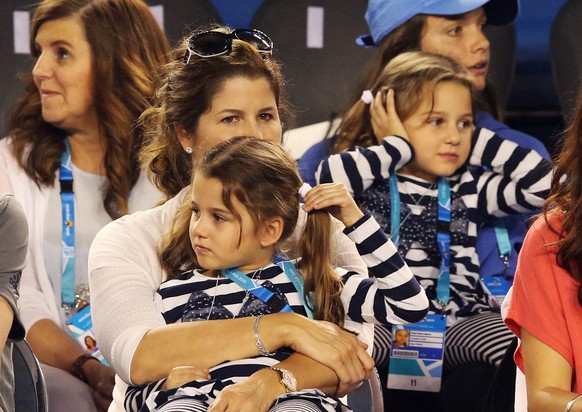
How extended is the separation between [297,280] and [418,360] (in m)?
0.71

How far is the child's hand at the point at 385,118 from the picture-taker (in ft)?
11.3

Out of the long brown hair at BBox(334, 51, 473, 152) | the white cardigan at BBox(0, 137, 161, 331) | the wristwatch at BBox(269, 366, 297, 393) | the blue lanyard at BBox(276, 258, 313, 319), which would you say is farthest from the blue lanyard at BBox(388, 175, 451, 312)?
the wristwatch at BBox(269, 366, 297, 393)

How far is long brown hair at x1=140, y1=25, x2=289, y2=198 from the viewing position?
2.88 metres

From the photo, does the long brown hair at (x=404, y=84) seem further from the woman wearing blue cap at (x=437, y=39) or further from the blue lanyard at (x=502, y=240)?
the blue lanyard at (x=502, y=240)

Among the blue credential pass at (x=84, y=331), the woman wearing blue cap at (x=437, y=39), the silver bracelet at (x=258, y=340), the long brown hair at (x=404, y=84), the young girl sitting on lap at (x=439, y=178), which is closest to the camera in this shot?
the silver bracelet at (x=258, y=340)

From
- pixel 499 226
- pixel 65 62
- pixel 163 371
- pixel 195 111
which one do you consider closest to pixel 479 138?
pixel 499 226

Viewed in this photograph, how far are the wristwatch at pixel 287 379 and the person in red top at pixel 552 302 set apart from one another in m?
0.46

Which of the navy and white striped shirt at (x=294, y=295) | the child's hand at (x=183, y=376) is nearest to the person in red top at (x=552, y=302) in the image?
the navy and white striped shirt at (x=294, y=295)

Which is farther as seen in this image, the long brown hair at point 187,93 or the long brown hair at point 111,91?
the long brown hair at point 111,91

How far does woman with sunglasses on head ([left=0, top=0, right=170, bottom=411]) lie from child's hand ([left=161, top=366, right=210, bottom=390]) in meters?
0.88

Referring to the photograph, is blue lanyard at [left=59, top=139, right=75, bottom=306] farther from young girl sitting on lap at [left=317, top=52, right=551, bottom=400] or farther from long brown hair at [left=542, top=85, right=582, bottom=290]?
long brown hair at [left=542, top=85, right=582, bottom=290]

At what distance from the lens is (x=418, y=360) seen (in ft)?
10.3

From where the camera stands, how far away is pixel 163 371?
7.92 feet

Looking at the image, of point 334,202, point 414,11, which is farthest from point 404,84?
point 334,202
